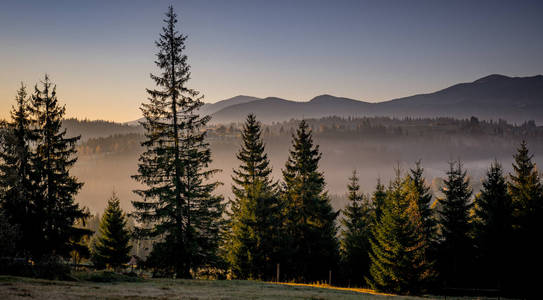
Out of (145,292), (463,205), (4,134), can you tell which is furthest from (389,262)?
(4,134)

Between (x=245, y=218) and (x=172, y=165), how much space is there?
10.5m

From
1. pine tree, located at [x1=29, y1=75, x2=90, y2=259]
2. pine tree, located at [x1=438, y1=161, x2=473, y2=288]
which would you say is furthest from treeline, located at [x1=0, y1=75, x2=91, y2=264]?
pine tree, located at [x1=438, y1=161, x2=473, y2=288]

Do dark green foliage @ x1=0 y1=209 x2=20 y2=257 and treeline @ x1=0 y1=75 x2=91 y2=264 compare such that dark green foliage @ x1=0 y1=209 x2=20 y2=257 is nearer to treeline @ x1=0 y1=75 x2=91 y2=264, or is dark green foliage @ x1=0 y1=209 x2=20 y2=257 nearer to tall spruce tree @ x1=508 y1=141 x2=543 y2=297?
treeline @ x1=0 y1=75 x2=91 y2=264

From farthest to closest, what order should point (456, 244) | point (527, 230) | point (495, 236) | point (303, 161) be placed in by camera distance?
1. point (303, 161)
2. point (456, 244)
3. point (495, 236)
4. point (527, 230)

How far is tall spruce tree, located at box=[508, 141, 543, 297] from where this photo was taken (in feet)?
102

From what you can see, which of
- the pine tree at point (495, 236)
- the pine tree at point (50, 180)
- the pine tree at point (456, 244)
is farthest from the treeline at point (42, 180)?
the pine tree at point (495, 236)

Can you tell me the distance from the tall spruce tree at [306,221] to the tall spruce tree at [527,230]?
57.3ft

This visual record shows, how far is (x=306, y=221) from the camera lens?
3728 cm

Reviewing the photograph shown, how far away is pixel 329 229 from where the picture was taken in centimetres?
3816

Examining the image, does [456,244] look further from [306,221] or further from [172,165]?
[172,165]

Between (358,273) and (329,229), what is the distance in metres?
5.82

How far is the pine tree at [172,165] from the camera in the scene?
25.2m

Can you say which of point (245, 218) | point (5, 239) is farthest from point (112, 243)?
point (5, 239)

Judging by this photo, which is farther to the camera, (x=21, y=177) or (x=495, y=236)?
(x=495, y=236)
